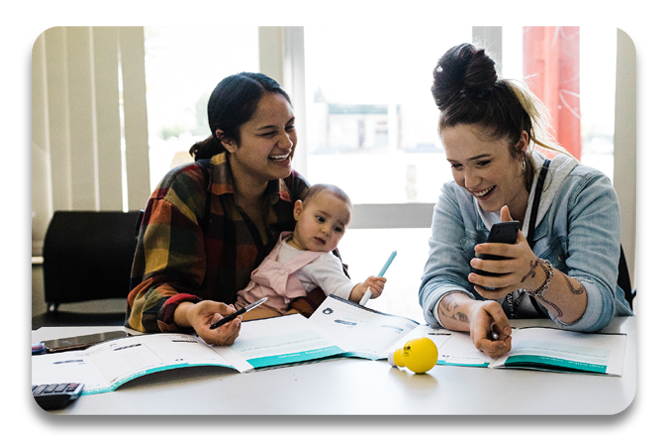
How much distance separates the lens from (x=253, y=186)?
1398 mm

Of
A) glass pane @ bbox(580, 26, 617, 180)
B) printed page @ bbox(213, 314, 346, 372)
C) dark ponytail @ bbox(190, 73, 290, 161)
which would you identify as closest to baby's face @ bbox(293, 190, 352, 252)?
dark ponytail @ bbox(190, 73, 290, 161)

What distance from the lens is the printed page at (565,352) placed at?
2.53 ft

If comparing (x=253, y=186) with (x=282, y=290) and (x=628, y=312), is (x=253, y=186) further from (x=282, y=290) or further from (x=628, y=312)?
(x=628, y=312)

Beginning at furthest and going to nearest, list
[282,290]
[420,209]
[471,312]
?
[420,209] < [282,290] < [471,312]

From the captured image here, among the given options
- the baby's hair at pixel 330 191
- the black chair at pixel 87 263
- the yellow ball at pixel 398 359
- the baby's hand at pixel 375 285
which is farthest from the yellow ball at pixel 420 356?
the black chair at pixel 87 263

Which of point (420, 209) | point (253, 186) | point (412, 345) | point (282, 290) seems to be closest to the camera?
point (412, 345)

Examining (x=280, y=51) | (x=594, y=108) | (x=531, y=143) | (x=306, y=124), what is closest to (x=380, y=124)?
(x=306, y=124)

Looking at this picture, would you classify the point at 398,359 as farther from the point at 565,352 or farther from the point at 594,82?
the point at 594,82

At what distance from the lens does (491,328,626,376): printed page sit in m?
0.77

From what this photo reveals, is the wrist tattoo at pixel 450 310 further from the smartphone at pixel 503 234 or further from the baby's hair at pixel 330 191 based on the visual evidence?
the baby's hair at pixel 330 191

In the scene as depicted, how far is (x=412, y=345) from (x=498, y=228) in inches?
8.8

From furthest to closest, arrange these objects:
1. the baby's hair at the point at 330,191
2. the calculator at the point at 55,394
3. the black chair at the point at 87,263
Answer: the black chair at the point at 87,263 → the baby's hair at the point at 330,191 → the calculator at the point at 55,394

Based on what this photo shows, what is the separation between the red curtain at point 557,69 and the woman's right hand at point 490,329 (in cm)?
168

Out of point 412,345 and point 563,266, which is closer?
point 412,345
